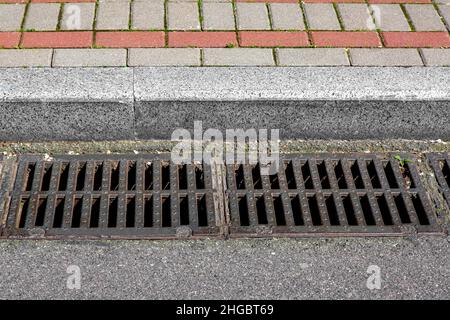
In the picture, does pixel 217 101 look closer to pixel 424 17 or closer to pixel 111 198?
pixel 111 198

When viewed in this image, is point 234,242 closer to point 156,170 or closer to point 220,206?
point 220,206

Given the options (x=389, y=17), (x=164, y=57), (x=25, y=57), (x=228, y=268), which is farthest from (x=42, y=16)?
(x=389, y=17)

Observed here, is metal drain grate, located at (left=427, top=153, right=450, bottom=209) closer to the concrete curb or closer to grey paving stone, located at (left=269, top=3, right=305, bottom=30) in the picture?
the concrete curb

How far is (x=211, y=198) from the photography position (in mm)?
2844

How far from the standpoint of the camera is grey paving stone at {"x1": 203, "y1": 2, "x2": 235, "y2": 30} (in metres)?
3.40

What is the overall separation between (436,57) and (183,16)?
132 cm

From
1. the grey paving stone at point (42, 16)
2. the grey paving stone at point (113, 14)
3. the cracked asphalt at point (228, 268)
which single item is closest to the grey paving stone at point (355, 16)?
the grey paving stone at point (113, 14)

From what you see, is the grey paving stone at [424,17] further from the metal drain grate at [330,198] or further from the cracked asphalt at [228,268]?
the cracked asphalt at [228,268]

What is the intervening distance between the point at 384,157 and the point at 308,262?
30.1 inches

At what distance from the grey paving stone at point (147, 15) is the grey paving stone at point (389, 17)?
1.15m

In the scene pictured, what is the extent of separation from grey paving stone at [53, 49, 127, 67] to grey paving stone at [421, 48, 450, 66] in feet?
4.94

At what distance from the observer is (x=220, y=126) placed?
308cm

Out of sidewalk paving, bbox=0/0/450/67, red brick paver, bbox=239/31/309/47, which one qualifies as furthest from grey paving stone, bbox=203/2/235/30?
red brick paver, bbox=239/31/309/47
